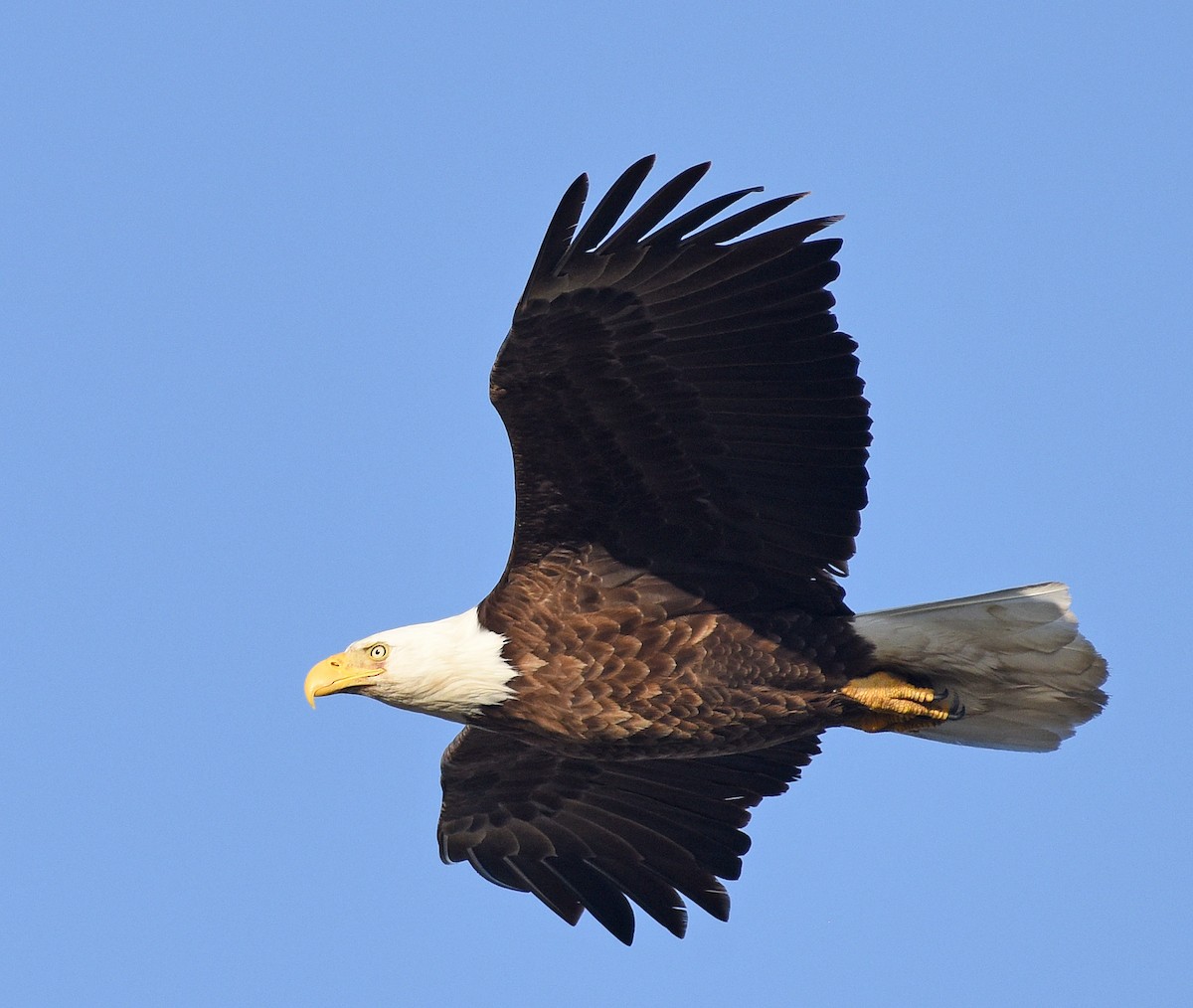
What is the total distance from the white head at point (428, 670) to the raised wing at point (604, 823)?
1005 mm

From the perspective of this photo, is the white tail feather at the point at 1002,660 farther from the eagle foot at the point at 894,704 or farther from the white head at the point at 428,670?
the white head at the point at 428,670

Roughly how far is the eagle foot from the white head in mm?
1532

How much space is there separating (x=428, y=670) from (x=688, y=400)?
5.46ft

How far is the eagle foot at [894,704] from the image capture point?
846 centimetres

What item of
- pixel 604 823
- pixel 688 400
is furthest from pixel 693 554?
pixel 604 823

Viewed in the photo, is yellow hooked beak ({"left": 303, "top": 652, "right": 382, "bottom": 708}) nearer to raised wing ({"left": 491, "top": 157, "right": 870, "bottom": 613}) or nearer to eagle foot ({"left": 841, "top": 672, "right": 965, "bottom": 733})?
raised wing ({"left": 491, "top": 157, "right": 870, "bottom": 613})

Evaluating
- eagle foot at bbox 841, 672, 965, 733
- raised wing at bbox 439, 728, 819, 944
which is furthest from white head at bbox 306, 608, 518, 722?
eagle foot at bbox 841, 672, 965, 733

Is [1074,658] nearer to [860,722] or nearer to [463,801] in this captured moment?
[860,722]

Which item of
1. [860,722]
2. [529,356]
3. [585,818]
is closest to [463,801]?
[585,818]

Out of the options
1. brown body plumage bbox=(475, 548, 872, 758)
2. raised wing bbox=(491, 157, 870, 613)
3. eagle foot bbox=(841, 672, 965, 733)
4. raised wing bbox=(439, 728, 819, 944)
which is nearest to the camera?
raised wing bbox=(491, 157, 870, 613)

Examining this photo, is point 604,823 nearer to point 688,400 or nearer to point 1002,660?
point 1002,660

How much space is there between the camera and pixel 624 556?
8.41m

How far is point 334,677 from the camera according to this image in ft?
28.0

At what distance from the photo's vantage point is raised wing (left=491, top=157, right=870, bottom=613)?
25.6 feet
